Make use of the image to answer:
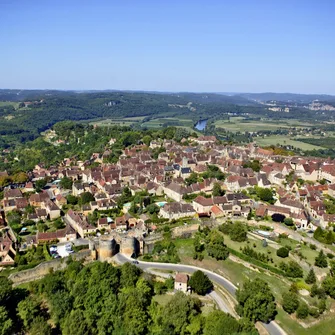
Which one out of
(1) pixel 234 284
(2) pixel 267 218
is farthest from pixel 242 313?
(2) pixel 267 218

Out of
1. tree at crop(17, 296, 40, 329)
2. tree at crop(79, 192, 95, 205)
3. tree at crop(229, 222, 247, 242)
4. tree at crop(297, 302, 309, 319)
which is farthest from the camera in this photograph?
tree at crop(79, 192, 95, 205)

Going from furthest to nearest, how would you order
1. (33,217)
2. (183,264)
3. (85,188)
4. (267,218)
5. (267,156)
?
(267,156), (85,188), (33,217), (267,218), (183,264)

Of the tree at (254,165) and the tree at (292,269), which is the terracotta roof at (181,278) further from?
the tree at (254,165)

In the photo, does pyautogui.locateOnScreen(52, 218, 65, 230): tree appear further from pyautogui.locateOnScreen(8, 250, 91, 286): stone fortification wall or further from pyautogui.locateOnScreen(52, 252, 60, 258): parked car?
pyautogui.locateOnScreen(8, 250, 91, 286): stone fortification wall

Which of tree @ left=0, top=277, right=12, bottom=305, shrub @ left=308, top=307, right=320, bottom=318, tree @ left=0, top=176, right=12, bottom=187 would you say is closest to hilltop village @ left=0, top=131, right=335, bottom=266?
tree @ left=0, top=176, right=12, bottom=187

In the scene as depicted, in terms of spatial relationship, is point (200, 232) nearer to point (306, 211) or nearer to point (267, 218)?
point (267, 218)

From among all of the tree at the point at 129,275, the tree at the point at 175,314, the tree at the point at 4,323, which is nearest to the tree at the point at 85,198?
the tree at the point at 129,275
